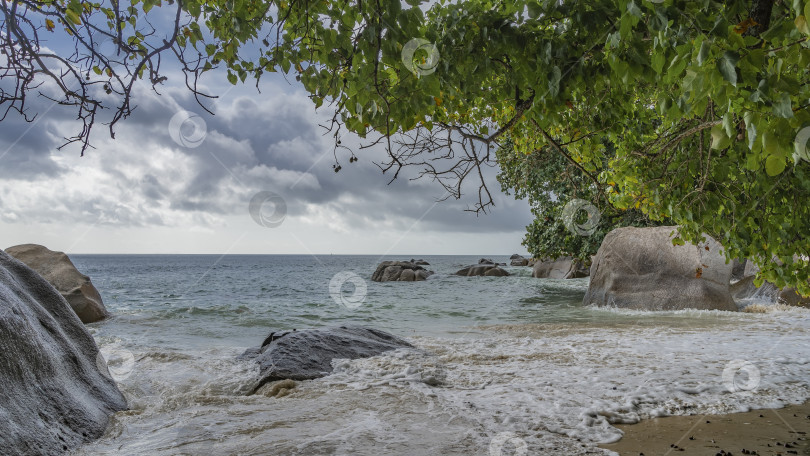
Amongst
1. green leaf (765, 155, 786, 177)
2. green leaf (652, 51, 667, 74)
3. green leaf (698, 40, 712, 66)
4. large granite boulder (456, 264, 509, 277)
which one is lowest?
large granite boulder (456, 264, 509, 277)

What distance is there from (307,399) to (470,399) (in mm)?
1708

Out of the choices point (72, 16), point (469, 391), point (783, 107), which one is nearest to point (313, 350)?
point (469, 391)

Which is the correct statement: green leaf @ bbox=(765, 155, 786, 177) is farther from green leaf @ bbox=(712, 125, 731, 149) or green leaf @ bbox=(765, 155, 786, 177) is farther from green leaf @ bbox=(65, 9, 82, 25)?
green leaf @ bbox=(65, 9, 82, 25)

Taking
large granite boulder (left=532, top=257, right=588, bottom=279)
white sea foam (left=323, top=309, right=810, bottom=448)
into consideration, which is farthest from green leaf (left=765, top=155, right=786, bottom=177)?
large granite boulder (left=532, top=257, right=588, bottom=279)

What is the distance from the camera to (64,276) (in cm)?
1294

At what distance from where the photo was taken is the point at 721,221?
5.21 metres

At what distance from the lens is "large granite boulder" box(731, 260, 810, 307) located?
1275 centimetres

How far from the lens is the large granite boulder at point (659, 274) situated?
515 inches

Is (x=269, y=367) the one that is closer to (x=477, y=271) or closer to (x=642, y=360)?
(x=642, y=360)

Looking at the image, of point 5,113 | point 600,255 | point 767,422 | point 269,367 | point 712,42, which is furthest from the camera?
point 600,255

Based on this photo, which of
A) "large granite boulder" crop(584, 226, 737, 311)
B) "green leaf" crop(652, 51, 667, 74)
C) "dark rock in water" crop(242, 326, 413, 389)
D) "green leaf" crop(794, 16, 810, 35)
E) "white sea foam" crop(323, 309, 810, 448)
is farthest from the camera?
"large granite boulder" crop(584, 226, 737, 311)

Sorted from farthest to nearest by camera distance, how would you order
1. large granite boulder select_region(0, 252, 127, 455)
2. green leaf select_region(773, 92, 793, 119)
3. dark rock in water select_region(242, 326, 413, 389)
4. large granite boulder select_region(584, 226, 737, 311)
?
large granite boulder select_region(584, 226, 737, 311) < dark rock in water select_region(242, 326, 413, 389) < large granite boulder select_region(0, 252, 127, 455) < green leaf select_region(773, 92, 793, 119)

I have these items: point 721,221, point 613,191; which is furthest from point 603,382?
point 613,191

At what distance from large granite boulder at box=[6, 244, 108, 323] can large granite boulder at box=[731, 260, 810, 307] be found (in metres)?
17.0
